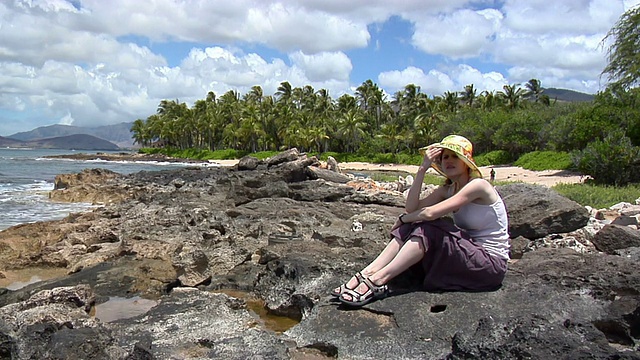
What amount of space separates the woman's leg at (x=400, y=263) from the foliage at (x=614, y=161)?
1894 centimetres

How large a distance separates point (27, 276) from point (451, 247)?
721 centimetres

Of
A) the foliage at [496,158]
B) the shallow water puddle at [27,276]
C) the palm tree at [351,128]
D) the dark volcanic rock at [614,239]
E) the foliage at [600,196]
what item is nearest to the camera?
the dark volcanic rock at [614,239]

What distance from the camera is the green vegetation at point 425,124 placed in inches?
1056

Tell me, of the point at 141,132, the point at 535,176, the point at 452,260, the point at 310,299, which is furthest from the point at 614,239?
the point at 141,132

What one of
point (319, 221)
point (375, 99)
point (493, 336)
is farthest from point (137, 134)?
point (493, 336)

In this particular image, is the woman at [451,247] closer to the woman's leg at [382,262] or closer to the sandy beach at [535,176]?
the woman's leg at [382,262]

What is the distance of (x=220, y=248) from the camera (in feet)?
28.4

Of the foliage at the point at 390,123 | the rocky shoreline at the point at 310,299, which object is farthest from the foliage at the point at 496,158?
the rocky shoreline at the point at 310,299

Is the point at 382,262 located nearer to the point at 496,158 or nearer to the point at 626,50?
the point at 626,50

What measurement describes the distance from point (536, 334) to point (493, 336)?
28 cm

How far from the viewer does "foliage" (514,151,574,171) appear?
35209 millimetres

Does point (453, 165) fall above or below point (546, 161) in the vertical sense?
above

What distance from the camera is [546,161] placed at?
37969 mm

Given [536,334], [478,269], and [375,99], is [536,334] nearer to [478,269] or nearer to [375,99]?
[478,269]
